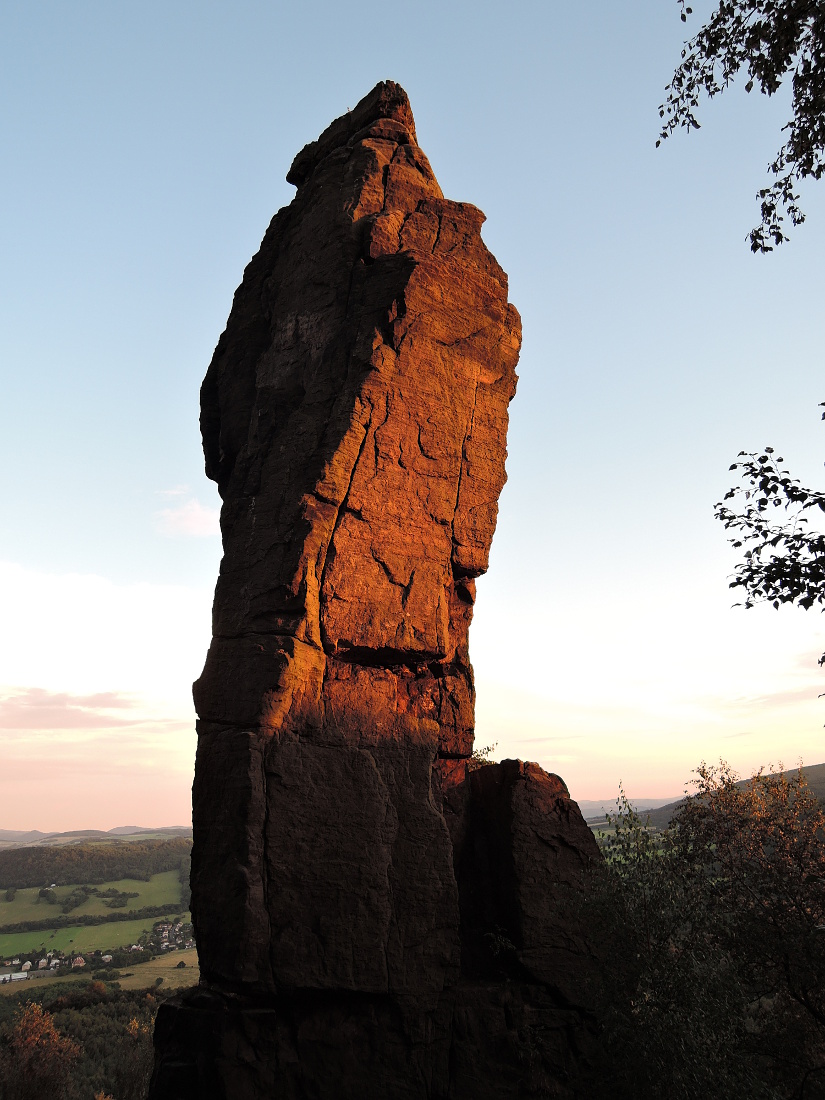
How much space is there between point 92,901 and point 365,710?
9493 centimetres

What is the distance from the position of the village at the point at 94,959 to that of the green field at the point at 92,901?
12.6 m

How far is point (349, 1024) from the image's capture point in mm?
11828

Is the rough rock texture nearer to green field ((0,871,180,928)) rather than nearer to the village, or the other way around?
the village

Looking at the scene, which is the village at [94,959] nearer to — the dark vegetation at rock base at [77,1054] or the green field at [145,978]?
the green field at [145,978]

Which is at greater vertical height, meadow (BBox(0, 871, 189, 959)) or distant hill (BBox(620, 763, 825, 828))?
distant hill (BBox(620, 763, 825, 828))

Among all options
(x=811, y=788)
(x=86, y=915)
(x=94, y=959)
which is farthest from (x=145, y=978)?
(x=811, y=788)

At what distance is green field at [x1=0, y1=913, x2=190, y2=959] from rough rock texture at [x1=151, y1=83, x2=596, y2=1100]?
73290 millimetres

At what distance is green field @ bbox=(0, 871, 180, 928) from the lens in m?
86.8

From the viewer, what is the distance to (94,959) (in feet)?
221

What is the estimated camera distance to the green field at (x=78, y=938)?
74188 mm

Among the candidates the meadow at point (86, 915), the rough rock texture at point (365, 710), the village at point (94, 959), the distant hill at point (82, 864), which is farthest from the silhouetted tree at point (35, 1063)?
the distant hill at point (82, 864)

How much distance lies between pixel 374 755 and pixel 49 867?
11361cm

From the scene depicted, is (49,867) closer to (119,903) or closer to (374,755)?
(119,903)

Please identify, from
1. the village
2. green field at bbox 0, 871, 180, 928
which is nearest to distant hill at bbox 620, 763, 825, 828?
the village
